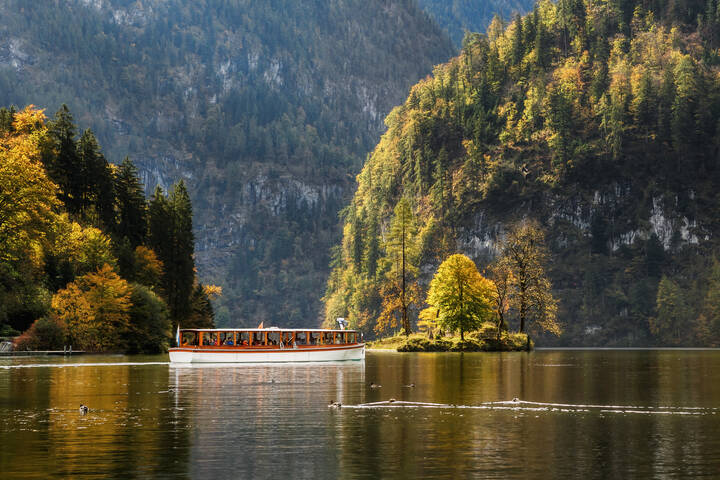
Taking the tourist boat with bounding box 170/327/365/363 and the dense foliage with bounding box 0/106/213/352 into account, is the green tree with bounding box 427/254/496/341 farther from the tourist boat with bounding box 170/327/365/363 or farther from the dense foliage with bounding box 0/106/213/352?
the dense foliage with bounding box 0/106/213/352

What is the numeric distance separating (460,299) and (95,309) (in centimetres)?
5248

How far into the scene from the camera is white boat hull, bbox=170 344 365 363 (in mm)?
103500

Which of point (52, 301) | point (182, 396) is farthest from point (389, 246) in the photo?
point (182, 396)

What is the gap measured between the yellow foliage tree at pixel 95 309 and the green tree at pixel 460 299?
45.6 m

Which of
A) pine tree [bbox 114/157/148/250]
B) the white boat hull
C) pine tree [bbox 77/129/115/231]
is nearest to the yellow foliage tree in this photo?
the white boat hull

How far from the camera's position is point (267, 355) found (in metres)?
106

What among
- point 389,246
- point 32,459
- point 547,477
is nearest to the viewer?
point 547,477

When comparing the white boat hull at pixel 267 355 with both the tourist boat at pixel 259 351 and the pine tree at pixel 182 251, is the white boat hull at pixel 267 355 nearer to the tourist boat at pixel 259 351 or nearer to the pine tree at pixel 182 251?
the tourist boat at pixel 259 351

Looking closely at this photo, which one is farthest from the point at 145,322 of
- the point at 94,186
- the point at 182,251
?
the point at 94,186

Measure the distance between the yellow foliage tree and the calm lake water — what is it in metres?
50.5

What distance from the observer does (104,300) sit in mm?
121625

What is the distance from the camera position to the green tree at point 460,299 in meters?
145

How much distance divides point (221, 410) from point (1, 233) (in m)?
72.2

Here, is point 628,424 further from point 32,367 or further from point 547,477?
point 32,367
